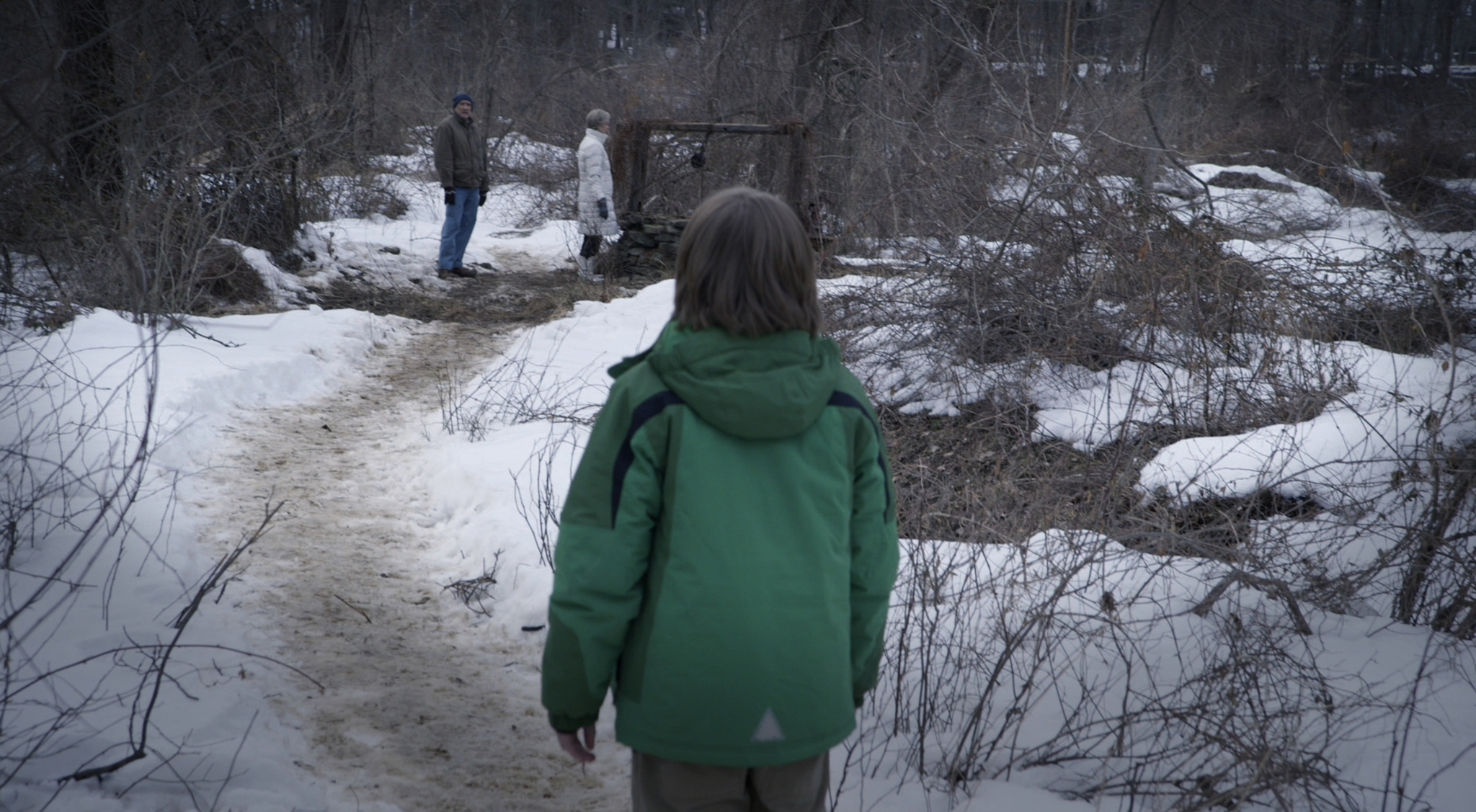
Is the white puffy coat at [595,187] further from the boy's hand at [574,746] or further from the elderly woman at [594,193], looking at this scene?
the boy's hand at [574,746]

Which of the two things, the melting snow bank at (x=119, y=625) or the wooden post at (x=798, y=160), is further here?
the wooden post at (x=798, y=160)

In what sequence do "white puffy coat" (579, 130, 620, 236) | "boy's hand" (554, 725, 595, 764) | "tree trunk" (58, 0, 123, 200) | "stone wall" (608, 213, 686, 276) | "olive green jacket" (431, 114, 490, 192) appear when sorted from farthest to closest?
"stone wall" (608, 213, 686, 276) < "white puffy coat" (579, 130, 620, 236) < "olive green jacket" (431, 114, 490, 192) < "tree trunk" (58, 0, 123, 200) < "boy's hand" (554, 725, 595, 764)

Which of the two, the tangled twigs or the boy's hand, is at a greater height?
the boy's hand

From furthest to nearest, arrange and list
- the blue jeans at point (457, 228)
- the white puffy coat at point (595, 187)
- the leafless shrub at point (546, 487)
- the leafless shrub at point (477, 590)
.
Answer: the white puffy coat at point (595, 187) → the blue jeans at point (457, 228) → the leafless shrub at point (546, 487) → the leafless shrub at point (477, 590)

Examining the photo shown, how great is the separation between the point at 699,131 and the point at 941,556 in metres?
8.20

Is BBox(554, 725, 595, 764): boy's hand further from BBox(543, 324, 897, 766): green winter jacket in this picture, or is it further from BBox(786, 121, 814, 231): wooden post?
BBox(786, 121, 814, 231): wooden post

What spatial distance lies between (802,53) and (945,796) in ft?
41.1

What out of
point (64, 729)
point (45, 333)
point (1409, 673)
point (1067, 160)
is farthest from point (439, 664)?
point (1067, 160)

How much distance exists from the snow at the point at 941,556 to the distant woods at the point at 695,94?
81cm

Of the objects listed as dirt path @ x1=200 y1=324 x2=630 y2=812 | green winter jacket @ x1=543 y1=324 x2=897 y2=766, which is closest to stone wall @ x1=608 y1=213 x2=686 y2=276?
dirt path @ x1=200 y1=324 x2=630 y2=812

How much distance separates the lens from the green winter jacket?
1.61 m

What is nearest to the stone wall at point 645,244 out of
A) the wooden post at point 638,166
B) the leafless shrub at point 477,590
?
the wooden post at point 638,166

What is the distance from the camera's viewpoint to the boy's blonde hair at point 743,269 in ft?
5.39

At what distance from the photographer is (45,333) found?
563 centimetres
